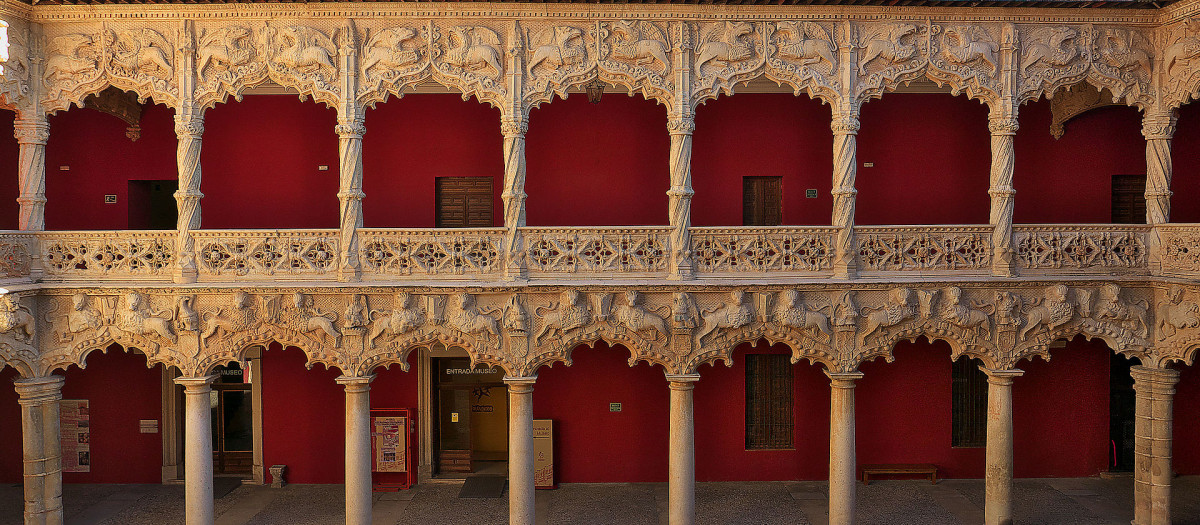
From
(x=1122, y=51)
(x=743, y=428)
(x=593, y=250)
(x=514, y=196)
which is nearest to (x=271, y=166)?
(x=514, y=196)

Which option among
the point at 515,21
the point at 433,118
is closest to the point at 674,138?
the point at 515,21

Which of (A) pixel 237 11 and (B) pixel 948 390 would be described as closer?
(A) pixel 237 11

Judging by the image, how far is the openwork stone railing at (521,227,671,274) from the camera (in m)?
9.70

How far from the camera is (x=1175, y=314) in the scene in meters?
9.67

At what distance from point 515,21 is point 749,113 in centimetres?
421

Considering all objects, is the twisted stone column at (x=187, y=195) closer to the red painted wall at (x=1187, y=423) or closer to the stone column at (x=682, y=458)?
the stone column at (x=682, y=458)

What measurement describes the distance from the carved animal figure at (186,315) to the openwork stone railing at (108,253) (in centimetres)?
43

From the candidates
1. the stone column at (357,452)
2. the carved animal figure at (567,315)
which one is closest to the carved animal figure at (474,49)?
the carved animal figure at (567,315)

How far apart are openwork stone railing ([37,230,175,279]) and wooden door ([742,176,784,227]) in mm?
8134

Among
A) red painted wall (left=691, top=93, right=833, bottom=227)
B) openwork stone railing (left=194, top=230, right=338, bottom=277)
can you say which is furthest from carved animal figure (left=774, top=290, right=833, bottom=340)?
openwork stone railing (left=194, top=230, right=338, bottom=277)

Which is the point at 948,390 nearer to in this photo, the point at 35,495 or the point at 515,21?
the point at 515,21

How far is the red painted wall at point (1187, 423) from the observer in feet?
41.0

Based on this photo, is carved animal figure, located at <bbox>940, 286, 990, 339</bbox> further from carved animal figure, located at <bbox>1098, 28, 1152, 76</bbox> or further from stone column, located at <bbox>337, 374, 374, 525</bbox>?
stone column, located at <bbox>337, 374, 374, 525</bbox>

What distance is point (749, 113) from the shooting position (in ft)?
39.8
